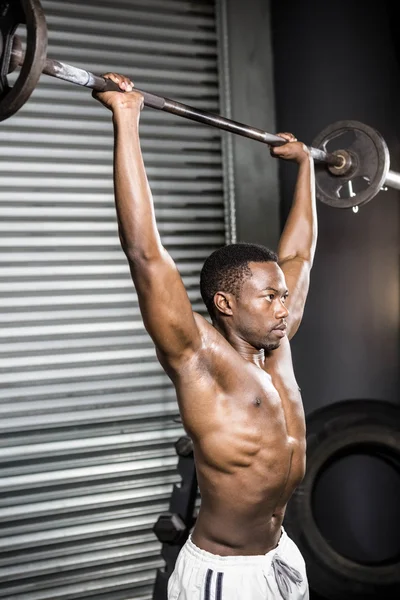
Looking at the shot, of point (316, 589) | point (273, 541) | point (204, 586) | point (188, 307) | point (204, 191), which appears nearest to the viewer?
point (188, 307)

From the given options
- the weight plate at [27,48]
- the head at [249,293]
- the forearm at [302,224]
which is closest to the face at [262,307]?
the head at [249,293]

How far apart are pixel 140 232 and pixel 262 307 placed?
42 cm

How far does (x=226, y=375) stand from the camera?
1.85 metres

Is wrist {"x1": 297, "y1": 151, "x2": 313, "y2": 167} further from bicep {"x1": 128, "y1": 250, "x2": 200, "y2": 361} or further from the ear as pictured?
bicep {"x1": 128, "y1": 250, "x2": 200, "y2": 361}

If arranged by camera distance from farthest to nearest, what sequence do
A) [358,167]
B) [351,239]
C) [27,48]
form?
[351,239]
[358,167]
[27,48]

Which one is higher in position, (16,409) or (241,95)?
(241,95)

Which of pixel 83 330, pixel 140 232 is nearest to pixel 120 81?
pixel 140 232

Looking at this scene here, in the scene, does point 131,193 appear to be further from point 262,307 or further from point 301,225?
point 301,225

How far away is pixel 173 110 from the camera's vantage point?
1842mm

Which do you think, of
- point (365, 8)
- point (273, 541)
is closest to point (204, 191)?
point (365, 8)

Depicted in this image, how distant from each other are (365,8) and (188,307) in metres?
2.30

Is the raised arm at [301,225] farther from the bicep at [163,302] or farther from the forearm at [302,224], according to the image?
the bicep at [163,302]

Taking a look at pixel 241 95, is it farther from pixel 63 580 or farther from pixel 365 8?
pixel 63 580

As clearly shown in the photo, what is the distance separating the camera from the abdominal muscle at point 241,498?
6.06 ft
